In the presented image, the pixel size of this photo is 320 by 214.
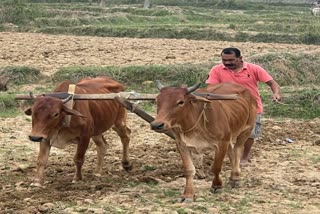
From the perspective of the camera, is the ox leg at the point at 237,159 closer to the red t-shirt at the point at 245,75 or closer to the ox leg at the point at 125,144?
the red t-shirt at the point at 245,75

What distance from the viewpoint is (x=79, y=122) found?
709cm

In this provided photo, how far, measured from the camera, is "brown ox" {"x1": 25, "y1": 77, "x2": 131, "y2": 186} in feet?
21.9

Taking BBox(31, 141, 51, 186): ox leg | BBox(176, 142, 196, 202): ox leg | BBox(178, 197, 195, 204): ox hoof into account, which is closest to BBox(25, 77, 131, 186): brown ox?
BBox(31, 141, 51, 186): ox leg

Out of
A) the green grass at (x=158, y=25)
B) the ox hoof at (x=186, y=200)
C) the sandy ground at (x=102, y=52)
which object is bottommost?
the green grass at (x=158, y=25)

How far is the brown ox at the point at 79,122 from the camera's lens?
21.9ft

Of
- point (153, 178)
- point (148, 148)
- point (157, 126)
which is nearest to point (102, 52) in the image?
point (148, 148)

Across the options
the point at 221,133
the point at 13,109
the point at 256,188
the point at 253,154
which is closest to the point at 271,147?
the point at 253,154

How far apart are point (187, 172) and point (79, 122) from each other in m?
1.39

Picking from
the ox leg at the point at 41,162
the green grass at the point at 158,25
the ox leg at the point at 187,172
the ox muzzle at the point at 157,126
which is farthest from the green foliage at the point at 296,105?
the green grass at the point at 158,25

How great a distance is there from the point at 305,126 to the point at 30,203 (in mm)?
6265

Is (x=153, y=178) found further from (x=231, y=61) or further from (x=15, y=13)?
(x=15, y=13)

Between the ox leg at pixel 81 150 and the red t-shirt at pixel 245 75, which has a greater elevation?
the red t-shirt at pixel 245 75

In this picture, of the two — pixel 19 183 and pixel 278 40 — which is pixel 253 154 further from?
pixel 278 40

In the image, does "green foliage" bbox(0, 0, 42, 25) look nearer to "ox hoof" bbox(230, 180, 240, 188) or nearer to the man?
the man
